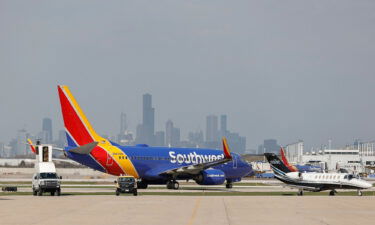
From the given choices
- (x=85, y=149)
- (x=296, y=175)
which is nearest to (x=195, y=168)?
(x=296, y=175)

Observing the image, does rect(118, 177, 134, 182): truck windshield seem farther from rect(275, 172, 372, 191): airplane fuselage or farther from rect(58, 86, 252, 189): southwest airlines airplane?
rect(275, 172, 372, 191): airplane fuselage

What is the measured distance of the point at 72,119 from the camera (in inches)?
2761

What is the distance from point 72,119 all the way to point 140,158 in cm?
846

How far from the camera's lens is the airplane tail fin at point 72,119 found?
69875 mm

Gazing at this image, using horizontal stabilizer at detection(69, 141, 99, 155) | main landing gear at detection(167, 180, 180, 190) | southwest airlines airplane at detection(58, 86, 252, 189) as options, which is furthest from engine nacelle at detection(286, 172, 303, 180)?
horizontal stabilizer at detection(69, 141, 99, 155)

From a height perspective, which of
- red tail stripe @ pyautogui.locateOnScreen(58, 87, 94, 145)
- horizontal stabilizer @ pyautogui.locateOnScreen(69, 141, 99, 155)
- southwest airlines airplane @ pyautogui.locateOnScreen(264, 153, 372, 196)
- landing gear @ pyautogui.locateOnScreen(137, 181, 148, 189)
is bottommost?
landing gear @ pyautogui.locateOnScreen(137, 181, 148, 189)

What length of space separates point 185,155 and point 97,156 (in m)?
11.9

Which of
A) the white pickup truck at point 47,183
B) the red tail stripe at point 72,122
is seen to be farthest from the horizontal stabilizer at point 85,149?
the white pickup truck at point 47,183

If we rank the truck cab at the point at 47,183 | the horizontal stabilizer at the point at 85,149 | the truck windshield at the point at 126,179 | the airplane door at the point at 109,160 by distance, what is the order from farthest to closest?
the airplane door at the point at 109,160, the horizontal stabilizer at the point at 85,149, the truck windshield at the point at 126,179, the truck cab at the point at 47,183

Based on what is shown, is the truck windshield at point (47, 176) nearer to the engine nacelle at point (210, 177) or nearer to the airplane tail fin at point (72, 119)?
the airplane tail fin at point (72, 119)

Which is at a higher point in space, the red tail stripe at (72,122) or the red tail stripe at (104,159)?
the red tail stripe at (72,122)

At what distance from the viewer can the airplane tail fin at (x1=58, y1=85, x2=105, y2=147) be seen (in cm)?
6988
